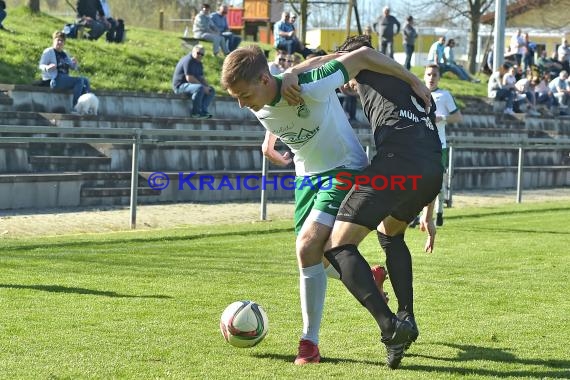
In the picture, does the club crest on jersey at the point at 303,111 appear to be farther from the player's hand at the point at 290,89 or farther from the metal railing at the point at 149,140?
the metal railing at the point at 149,140

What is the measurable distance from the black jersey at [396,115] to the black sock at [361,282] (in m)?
0.71

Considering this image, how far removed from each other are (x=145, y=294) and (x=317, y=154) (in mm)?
2795

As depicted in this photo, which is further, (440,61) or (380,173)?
(440,61)

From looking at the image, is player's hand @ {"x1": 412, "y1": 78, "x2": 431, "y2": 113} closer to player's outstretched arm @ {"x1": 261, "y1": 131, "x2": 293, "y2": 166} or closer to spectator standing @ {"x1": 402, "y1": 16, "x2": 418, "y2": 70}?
player's outstretched arm @ {"x1": 261, "y1": 131, "x2": 293, "y2": 166}

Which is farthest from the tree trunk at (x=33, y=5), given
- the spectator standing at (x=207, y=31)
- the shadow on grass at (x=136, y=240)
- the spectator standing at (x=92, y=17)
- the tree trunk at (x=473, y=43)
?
the tree trunk at (x=473, y=43)

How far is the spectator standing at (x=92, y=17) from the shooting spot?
25.9 metres

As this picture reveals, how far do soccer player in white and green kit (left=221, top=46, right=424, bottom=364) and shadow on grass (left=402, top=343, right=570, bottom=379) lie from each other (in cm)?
70

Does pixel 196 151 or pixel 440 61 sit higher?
pixel 440 61

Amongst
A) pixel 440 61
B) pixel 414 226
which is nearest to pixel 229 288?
pixel 414 226

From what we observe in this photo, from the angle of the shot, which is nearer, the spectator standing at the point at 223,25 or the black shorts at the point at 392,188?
the black shorts at the point at 392,188

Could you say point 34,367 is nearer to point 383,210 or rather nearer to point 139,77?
point 383,210

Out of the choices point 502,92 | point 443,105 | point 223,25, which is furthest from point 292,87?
point 502,92

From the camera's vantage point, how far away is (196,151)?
20.2m

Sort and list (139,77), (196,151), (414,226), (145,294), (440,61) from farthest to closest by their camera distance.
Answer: (440,61) → (139,77) → (196,151) → (414,226) → (145,294)
